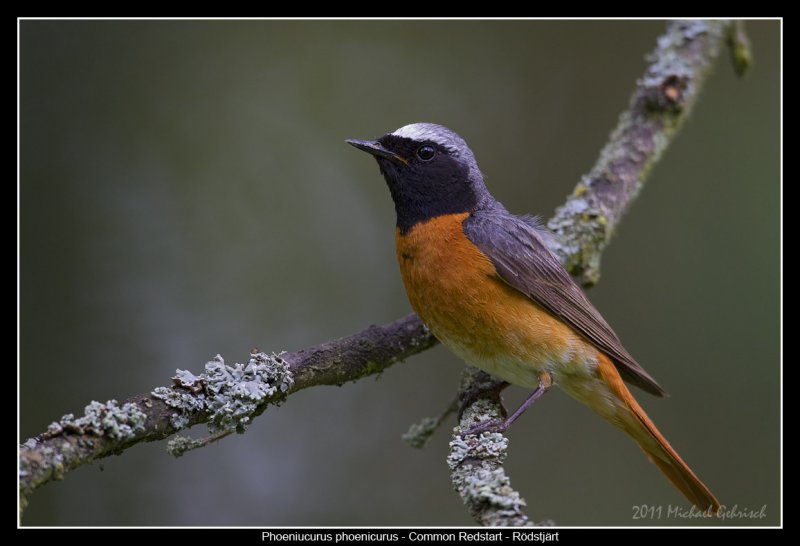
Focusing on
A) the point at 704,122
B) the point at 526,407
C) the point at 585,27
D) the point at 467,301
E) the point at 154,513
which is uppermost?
the point at 585,27

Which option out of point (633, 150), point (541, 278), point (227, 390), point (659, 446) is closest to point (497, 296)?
point (541, 278)

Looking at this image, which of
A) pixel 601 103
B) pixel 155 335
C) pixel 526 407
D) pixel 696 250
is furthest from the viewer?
pixel 601 103

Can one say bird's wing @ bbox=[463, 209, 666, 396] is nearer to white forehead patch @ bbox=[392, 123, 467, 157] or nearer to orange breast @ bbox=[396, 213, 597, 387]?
orange breast @ bbox=[396, 213, 597, 387]

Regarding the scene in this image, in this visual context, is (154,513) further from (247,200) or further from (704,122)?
(704,122)

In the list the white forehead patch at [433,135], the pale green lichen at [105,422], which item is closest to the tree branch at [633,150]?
the white forehead patch at [433,135]

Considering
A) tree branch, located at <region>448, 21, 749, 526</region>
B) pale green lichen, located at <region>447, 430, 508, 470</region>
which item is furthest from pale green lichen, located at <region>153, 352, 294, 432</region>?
tree branch, located at <region>448, 21, 749, 526</region>

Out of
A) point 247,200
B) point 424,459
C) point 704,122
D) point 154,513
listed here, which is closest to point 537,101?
point 704,122

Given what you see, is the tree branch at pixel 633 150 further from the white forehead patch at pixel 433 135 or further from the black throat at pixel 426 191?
the white forehead patch at pixel 433 135

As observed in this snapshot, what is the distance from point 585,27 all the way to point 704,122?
1872 millimetres

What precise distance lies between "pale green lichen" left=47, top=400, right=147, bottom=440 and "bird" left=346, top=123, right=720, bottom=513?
182 cm

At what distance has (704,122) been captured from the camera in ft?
26.1

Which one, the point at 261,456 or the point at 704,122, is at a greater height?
the point at 704,122

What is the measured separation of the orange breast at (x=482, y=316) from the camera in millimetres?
4121

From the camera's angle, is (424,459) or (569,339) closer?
(569,339)
